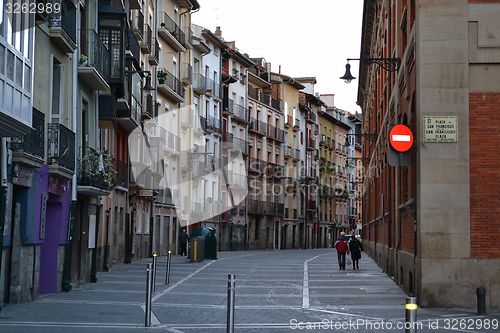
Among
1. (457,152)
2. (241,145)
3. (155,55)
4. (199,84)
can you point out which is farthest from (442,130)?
Answer: (241,145)

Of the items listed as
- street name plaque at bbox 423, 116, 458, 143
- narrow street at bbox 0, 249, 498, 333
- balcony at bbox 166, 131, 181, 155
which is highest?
balcony at bbox 166, 131, 181, 155

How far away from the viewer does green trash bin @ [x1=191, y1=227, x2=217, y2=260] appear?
3881 centimetres

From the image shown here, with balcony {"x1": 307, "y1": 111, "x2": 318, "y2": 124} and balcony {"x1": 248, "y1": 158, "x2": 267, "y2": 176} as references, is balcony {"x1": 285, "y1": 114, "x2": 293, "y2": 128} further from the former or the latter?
balcony {"x1": 248, "y1": 158, "x2": 267, "y2": 176}

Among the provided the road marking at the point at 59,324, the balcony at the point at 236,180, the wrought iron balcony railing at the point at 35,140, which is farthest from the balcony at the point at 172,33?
the road marking at the point at 59,324

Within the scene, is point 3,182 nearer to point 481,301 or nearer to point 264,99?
point 481,301

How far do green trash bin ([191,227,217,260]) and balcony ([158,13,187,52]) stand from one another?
1260 cm

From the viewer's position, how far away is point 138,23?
3797 centimetres

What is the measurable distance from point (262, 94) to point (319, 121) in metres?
21.6

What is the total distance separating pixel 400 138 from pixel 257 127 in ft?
186

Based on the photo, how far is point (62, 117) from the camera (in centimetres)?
1862

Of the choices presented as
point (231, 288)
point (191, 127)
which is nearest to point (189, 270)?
point (231, 288)

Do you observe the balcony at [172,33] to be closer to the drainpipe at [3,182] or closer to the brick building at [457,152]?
the brick building at [457,152]

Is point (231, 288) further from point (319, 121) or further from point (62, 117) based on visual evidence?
point (319, 121)

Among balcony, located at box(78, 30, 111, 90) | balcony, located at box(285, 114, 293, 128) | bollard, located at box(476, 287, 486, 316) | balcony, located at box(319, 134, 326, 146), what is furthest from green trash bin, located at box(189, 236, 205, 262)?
balcony, located at box(319, 134, 326, 146)
